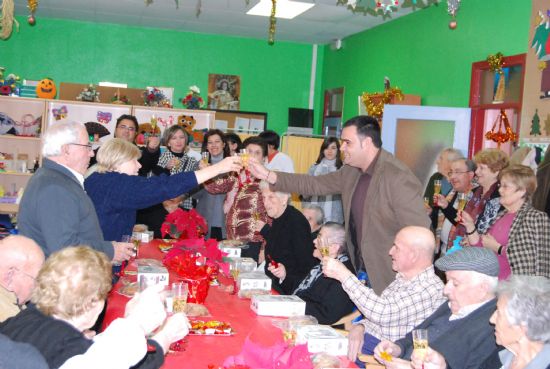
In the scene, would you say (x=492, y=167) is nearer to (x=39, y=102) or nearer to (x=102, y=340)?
(x=102, y=340)

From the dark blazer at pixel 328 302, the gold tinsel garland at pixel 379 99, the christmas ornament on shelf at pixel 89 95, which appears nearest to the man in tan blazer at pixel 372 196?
the dark blazer at pixel 328 302

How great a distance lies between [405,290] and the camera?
3.04 metres

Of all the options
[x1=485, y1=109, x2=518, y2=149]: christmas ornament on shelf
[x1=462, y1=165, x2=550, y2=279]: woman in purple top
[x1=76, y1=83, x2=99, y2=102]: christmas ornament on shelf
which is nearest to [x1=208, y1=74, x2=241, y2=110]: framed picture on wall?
[x1=76, y1=83, x2=99, y2=102]: christmas ornament on shelf

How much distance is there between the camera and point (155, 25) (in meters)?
11.3

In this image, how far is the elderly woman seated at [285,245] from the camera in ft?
13.1

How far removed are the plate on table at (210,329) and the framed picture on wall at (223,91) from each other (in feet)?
30.4

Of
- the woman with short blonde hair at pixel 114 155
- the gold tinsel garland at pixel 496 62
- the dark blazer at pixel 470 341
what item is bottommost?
the dark blazer at pixel 470 341

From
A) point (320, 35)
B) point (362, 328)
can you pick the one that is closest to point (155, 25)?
point (320, 35)

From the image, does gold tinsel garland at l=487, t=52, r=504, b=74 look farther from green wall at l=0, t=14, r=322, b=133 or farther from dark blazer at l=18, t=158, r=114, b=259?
green wall at l=0, t=14, r=322, b=133

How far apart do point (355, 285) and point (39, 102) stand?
641cm

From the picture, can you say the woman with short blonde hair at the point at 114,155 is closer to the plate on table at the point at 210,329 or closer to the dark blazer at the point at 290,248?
the dark blazer at the point at 290,248

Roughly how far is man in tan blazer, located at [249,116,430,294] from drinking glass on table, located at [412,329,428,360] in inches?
56.1

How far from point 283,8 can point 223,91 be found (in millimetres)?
3075

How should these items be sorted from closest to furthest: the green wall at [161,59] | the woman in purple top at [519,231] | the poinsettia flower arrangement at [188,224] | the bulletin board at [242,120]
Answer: the woman in purple top at [519,231] → the poinsettia flower arrangement at [188,224] → the green wall at [161,59] → the bulletin board at [242,120]
